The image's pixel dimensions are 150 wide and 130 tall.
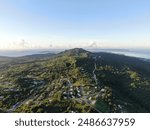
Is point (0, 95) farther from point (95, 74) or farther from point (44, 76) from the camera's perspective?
point (95, 74)

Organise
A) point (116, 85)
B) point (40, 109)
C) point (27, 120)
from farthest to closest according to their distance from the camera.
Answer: point (116, 85) < point (40, 109) < point (27, 120)

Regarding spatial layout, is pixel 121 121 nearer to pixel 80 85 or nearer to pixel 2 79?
pixel 80 85

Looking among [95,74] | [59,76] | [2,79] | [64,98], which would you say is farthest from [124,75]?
[2,79]

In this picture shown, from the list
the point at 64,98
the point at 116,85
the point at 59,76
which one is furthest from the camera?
the point at 59,76

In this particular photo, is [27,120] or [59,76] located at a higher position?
[27,120]

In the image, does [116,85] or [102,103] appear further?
[116,85]

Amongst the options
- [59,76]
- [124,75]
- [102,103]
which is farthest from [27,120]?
[124,75]
